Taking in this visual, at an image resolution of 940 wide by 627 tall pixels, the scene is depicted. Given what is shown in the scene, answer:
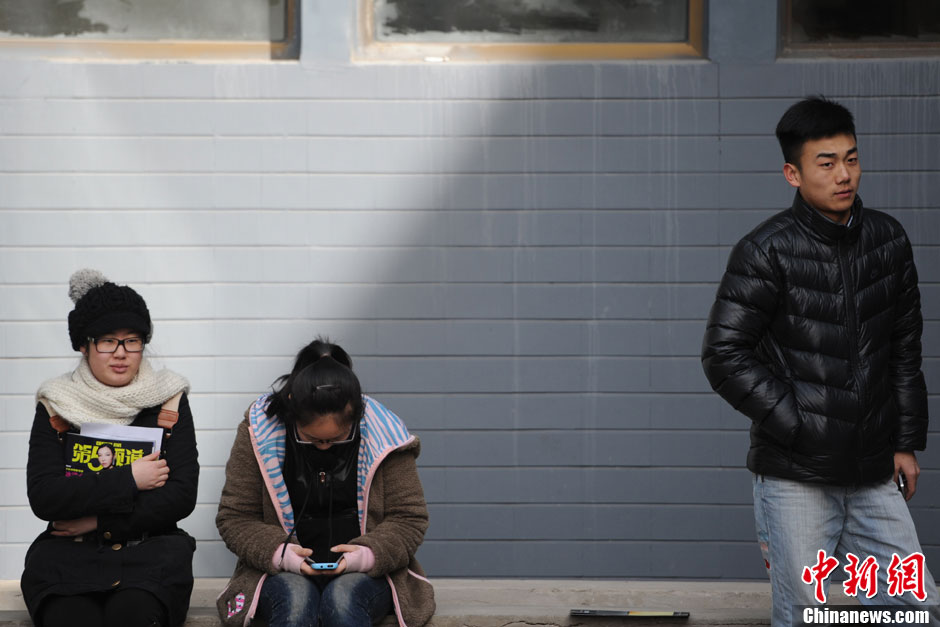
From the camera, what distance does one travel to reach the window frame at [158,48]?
5.71 metres

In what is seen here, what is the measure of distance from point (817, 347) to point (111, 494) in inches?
92.2

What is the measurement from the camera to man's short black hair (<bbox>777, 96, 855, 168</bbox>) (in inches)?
145

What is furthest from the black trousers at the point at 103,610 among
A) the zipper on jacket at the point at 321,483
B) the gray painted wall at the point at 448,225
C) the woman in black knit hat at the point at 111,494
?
the gray painted wall at the point at 448,225

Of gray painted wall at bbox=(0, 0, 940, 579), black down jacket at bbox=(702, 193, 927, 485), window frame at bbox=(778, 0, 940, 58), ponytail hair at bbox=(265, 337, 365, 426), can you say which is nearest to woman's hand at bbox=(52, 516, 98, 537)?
ponytail hair at bbox=(265, 337, 365, 426)

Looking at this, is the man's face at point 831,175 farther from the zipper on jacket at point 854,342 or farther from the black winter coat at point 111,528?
the black winter coat at point 111,528

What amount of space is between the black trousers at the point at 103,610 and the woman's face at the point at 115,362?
28.1 inches

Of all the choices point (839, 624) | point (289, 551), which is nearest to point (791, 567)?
point (839, 624)

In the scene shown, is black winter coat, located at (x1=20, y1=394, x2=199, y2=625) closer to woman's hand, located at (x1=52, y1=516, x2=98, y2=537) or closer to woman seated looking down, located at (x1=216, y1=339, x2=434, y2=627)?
woman's hand, located at (x1=52, y1=516, x2=98, y2=537)

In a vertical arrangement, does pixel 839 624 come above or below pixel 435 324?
below

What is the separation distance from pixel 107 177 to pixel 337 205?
1122 millimetres

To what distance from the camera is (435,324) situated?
571 centimetres

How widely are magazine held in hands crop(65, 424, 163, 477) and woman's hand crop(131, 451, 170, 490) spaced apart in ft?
0.24

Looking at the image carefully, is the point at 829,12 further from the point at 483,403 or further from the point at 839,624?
the point at 839,624

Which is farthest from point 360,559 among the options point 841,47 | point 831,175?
point 841,47
